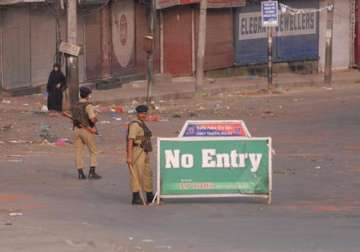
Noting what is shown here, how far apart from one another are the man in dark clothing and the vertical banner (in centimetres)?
1540

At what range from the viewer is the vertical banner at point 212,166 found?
53.0ft

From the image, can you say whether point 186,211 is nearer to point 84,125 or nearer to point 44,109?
point 84,125

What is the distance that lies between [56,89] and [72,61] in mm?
871

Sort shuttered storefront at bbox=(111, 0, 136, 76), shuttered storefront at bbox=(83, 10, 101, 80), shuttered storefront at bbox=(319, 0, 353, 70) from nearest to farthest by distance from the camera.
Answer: shuttered storefront at bbox=(83, 10, 101, 80) → shuttered storefront at bbox=(111, 0, 136, 76) → shuttered storefront at bbox=(319, 0, 353, 70)

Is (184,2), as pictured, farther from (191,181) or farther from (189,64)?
(191,181)

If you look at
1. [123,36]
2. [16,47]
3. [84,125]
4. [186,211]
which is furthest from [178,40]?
[186,211]

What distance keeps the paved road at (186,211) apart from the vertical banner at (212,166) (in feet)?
0.97

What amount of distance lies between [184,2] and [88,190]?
2475cm

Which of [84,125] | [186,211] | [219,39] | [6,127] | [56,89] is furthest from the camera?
[219,39]

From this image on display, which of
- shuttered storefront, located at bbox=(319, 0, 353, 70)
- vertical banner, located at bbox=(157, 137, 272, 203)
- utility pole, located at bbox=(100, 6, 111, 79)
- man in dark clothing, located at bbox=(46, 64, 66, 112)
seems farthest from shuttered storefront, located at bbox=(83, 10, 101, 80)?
vertical banner, located at bbox=(157, 137, 272, 203)

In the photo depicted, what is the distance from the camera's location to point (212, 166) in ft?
53.3

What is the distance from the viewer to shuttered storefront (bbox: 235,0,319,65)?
46156mm

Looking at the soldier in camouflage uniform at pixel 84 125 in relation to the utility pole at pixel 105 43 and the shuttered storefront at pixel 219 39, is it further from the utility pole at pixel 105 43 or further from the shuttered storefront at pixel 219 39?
the shuttered storefront at pixel 219 39

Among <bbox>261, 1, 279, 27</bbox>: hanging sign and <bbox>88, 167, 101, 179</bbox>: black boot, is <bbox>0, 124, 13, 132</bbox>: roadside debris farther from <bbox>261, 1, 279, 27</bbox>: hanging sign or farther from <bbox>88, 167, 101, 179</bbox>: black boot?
<bbox>261, 1, 279, 27</bbox>: hanging sign
